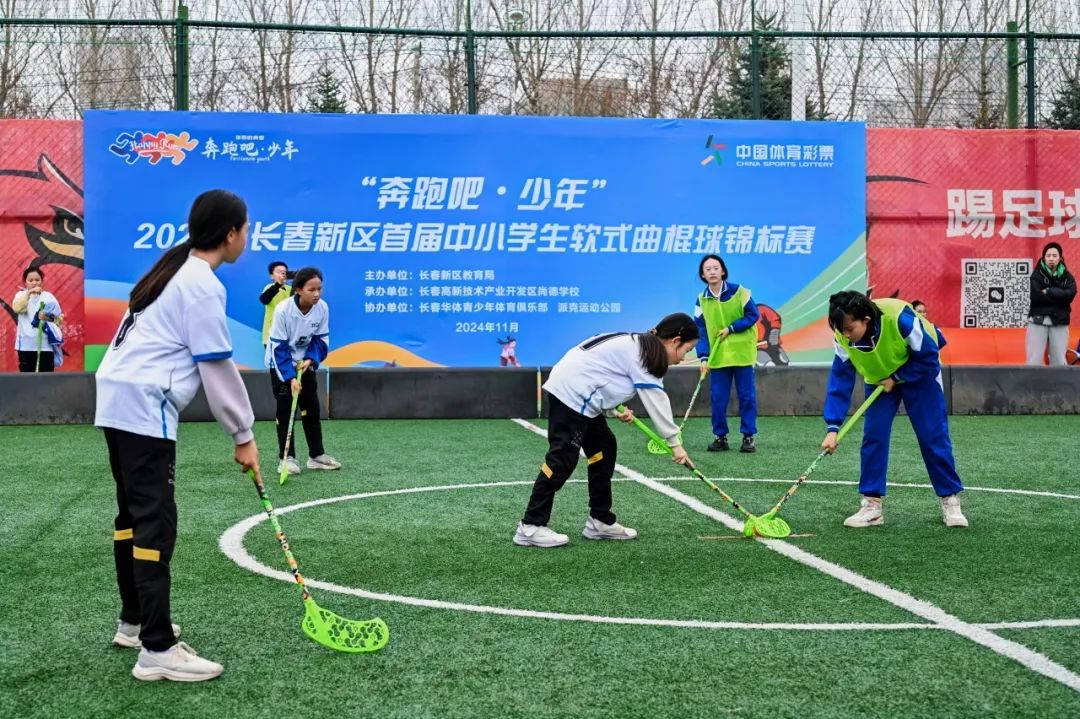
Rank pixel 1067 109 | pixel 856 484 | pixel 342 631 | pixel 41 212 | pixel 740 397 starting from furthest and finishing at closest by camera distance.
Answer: pixel 1067 109, pixel 41 212, pixel 740 397, pixel 856 484, pixel 342 631

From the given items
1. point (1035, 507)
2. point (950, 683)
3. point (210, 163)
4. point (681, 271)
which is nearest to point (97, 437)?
point (210, 163)

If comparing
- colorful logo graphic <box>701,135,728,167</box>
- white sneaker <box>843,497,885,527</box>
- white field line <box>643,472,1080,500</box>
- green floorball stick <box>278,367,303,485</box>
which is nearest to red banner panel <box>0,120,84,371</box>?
green floorball stick <box>278,367,303,485</box>

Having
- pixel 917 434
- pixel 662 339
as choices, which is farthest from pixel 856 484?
pixel 662 339

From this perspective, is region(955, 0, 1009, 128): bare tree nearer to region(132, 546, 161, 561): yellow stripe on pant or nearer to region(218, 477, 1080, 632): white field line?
region(218, 477, 1080, 632): white field line

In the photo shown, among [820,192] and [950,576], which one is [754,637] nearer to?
[950,576]

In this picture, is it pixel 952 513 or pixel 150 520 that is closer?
pixel 150 520

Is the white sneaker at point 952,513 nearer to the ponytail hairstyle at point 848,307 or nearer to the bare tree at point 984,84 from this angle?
the ponytail hairstyle at point 848,307

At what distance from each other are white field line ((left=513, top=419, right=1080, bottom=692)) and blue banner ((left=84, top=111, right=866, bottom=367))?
8587 mm

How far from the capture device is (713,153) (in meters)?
16.6

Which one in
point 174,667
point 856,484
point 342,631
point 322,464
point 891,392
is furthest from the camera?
point 322,464

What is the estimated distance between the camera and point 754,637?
4.82m

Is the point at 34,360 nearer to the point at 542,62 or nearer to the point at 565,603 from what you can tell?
the point at 542,62

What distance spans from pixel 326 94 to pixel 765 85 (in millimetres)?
6150

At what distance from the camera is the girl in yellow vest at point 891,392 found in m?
7.15
